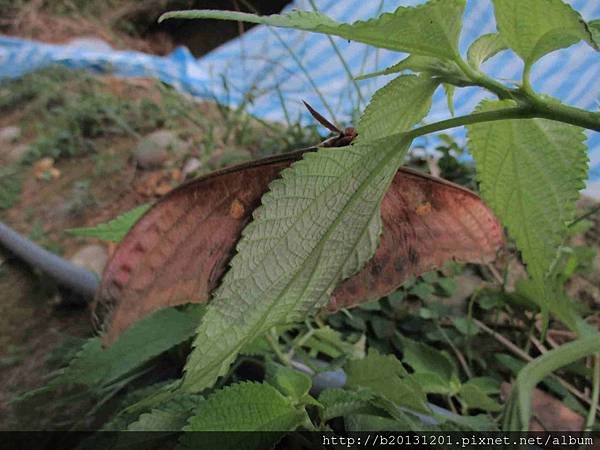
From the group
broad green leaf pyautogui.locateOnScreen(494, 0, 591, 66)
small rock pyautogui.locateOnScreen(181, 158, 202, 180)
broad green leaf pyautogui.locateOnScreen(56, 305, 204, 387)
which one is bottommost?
broad green leaf pyautogui.locateOnScreen(56, 305, 204, 387)

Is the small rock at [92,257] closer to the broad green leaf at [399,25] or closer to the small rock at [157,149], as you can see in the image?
the small rock at [157,149]

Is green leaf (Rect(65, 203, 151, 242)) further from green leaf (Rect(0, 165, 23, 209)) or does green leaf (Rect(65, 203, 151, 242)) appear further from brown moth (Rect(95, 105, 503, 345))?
green leaf (Rect(0, 165, 23, 209))

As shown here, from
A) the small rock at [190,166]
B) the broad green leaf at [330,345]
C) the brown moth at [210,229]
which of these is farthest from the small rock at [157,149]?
the brown moth at [210,229]

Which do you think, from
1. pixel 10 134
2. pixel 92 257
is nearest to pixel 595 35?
pixel 92 257

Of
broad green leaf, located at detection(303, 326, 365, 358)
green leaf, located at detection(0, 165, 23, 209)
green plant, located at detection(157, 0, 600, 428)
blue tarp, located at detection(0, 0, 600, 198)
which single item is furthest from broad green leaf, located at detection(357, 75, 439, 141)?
green leaf, located at detection(0, 165, 23, 209)

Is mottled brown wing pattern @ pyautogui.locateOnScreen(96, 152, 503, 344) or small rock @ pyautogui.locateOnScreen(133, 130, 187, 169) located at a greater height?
small rock @ pyautogui.locateOnScreen(133, 130, 187, 169)

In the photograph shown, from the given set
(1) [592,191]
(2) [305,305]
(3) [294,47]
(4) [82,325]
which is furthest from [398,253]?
(3) [294,47]
